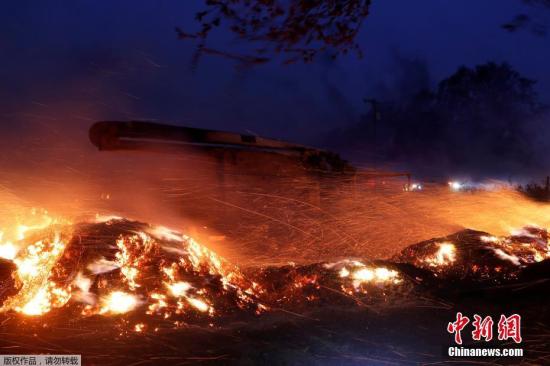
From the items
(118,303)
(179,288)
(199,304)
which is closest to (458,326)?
(199,304)

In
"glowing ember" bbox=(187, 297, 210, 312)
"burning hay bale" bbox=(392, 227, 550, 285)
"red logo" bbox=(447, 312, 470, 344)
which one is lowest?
"red logo" bbox=(447, 312, 470, 344)

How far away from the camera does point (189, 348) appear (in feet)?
14.1

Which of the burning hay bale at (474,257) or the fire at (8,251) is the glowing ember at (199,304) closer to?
the fire at (8,251)

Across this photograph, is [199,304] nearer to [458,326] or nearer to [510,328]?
[458,326]

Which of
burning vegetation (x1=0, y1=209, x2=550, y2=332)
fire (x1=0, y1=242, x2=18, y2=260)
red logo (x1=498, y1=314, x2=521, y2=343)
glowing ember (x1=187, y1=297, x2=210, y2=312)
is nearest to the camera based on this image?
red logo (x1=498, y1=314, x2=521, y2=343)

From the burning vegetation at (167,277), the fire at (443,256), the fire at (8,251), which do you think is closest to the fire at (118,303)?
the burning vegetation at (167,277)

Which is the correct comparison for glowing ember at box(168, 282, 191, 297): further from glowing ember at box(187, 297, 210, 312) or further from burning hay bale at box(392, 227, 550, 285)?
burning hay bale at box(392, 227, 550, 285)

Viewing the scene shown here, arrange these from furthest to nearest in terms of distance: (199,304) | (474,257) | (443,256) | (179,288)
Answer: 1. (443,256)
2. (474,257)
3. (179,288)
4. (199,304)

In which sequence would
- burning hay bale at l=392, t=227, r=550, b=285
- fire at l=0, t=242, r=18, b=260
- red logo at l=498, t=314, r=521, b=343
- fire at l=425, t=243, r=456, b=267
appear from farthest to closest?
fire at l=425, t=243, r=456, b=267 < burning hay bale at l=392, t=227, r=550, b=285 < fire at l=0, t=242, r=18, b=260 < red logo at l=498, t=314, r=521, b=343

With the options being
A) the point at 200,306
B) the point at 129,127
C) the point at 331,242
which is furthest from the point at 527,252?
the point at 129,127

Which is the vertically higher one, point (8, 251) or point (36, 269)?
point (8, 251)

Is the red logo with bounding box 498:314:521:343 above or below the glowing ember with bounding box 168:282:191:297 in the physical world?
below

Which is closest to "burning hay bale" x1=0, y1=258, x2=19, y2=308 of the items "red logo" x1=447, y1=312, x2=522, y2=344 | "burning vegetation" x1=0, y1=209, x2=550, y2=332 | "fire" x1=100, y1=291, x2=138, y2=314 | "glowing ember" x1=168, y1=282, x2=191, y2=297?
"burning vegetation" x1=0, y1=209, x2=550, y2=332

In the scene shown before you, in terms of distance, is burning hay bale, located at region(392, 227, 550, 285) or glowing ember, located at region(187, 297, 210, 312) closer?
glowing ember, located at region(187, 297, 210, 312)
